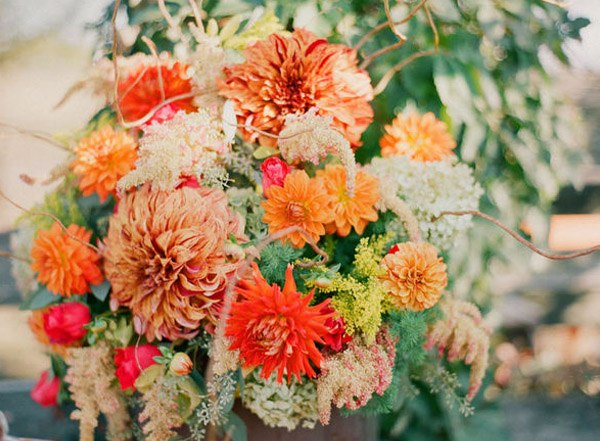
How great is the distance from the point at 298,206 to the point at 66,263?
35 centimetres

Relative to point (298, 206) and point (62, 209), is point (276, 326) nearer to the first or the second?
point (298, 206)

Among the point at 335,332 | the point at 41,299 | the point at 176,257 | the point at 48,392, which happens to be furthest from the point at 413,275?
the point at 48,392

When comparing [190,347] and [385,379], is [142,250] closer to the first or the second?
[190,347]

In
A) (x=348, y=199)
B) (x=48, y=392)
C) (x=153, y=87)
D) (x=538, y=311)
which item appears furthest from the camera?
(x=538, y=311)

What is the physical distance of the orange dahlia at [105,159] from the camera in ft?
2.92

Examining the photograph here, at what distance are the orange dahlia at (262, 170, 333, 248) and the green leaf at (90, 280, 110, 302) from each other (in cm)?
27

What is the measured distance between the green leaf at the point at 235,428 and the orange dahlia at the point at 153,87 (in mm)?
443

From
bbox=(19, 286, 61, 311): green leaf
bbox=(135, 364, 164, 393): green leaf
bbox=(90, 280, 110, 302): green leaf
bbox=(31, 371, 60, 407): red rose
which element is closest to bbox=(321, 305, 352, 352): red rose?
bbox=(135, 364, 164, 393): green leaf

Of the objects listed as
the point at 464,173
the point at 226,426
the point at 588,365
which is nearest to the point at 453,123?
the point at 464,173

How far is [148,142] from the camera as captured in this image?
32.6 inches

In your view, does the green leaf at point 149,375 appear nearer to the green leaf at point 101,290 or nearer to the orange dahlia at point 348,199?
the green leaf at point 101,290

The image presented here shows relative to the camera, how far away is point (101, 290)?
889 millimetres

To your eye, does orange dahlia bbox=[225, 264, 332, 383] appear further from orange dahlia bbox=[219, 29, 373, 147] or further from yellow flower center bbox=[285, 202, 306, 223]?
orange dahlia bbox=[219, 29, 373, 147]

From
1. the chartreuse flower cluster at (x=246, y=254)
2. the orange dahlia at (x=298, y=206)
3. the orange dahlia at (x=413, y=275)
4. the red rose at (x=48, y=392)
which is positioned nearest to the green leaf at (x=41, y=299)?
the chartreuse flower cluster at (x=246, y=254)
